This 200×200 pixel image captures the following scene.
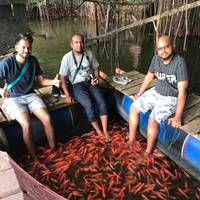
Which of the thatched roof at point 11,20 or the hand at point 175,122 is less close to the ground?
the thatched roof at point 11,20

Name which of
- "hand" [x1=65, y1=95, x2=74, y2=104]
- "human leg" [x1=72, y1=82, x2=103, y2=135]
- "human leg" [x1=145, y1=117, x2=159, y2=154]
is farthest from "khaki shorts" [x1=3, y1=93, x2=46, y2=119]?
"human leg" [x1=145, y1=117, x2=159, y2=154]

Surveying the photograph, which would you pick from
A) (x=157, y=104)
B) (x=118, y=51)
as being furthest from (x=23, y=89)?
(x=118, y=51)

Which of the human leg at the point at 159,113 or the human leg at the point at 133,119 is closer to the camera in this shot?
the human leg at the point at 159,113

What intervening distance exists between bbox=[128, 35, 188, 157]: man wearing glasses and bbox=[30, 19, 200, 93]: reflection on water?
155 inches

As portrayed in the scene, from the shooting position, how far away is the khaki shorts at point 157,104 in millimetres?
4848

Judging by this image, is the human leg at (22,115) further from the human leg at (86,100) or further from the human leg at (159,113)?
the human leg at (159,113)

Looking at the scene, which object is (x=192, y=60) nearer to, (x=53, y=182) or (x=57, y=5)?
(x=53, y=182)

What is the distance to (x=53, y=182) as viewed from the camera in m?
4.83

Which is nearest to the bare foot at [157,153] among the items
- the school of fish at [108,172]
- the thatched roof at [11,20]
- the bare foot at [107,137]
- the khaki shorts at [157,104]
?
the school of fish at [108,172]

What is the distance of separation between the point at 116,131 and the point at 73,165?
53.2 inches

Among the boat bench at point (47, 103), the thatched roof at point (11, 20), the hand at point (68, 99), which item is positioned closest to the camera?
the thatched roof at point (11, 20)

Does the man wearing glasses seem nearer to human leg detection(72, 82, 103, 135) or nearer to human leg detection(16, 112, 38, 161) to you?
human leg detection(72, 82, 103, 135)

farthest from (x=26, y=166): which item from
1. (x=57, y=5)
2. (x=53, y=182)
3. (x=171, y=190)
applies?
(x=57, y=5)

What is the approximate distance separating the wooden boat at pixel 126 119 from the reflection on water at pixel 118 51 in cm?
330
